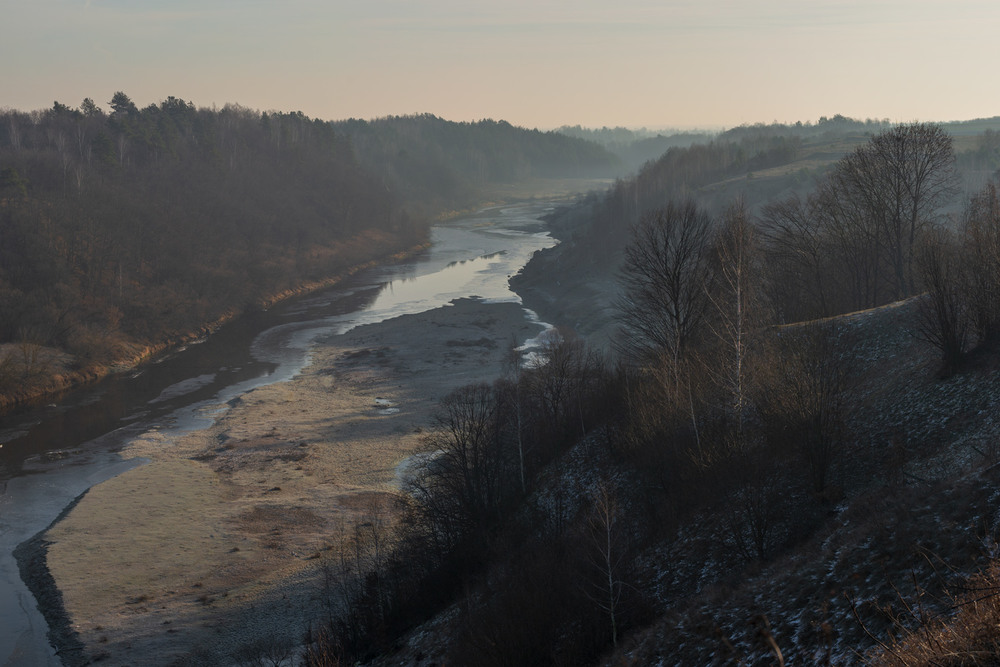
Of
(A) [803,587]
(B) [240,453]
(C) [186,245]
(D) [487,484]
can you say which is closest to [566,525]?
(D) [487,484]

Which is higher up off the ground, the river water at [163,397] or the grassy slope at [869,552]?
the grassy slope at [869,552]

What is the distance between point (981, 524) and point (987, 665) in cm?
486

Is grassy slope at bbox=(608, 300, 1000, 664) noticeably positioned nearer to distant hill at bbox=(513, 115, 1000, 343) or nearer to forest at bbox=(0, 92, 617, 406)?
distant hill at bbox=(513, 115, 1000, 343)

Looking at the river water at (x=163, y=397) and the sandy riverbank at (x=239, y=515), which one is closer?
the sandy riverbank at (x=239, y=515)

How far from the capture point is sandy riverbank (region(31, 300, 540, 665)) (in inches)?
870

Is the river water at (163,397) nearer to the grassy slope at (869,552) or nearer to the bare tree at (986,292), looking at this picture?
the grassy slope at (869,552)

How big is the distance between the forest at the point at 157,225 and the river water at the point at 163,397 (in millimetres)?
3637

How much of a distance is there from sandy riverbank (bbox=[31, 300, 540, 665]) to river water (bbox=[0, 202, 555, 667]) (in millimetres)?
1263

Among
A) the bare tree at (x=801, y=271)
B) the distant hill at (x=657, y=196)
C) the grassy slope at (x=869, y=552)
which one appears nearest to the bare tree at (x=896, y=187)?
the bare tree at (x=801, y=271)

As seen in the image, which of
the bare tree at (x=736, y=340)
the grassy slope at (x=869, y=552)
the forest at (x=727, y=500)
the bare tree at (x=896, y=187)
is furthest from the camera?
the bare tree at (x=896, y=187)

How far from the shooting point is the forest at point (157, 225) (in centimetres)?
5303

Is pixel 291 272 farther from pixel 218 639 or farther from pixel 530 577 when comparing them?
pixel 530 577

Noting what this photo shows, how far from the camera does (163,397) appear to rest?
44.8 metres

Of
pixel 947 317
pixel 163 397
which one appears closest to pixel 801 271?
pixel 947 317
